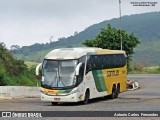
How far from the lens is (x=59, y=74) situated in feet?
97.5

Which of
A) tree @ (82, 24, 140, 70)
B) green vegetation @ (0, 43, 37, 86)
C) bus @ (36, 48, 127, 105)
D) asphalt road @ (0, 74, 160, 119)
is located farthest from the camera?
tree @ (82, 24, 140, 70)

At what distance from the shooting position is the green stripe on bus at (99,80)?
33.1 m

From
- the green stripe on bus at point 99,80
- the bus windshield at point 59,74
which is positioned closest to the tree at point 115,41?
the green stripe on bus at point 99,80

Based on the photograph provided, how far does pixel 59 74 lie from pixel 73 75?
80 centimetres

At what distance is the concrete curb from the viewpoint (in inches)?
1416

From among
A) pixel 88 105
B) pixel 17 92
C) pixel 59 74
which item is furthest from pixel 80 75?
pixel 17 92

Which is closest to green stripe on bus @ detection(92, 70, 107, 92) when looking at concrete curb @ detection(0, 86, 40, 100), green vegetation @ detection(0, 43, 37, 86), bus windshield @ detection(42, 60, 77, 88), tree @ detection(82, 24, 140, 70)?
bus windshield @ detection(42, 60, 77, 88)

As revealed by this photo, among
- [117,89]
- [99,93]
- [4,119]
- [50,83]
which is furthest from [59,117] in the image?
[117,89]

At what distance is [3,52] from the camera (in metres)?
48.5

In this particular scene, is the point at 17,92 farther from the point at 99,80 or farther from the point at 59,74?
the point at 59,74

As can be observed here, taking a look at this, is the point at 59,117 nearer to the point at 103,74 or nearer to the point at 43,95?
the point at 43,95

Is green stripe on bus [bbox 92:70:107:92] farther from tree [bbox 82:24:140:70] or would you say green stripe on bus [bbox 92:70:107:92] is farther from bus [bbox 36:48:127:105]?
tree [bbox 82:24:140:70]

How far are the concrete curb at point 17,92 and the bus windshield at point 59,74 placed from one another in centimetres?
663

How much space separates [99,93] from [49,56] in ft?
16.5
